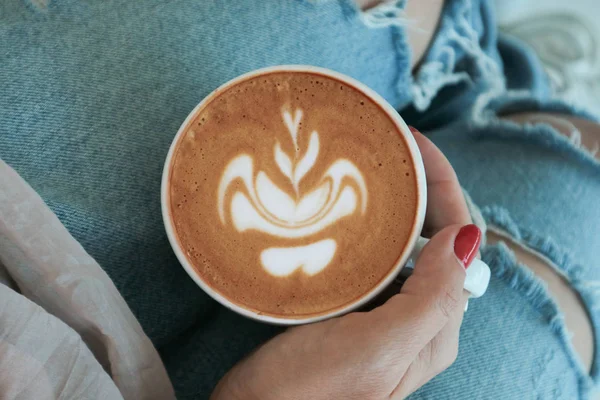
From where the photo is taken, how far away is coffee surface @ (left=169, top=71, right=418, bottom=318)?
560mm

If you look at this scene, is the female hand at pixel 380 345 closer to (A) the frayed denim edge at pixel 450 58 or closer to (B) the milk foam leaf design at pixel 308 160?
(B) the milk foam leaf design at pixel 308 160

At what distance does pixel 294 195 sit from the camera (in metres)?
0.58

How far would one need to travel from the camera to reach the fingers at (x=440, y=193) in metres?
0.61

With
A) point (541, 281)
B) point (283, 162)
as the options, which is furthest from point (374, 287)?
point (541, 281)

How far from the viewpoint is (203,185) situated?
1.89 ft

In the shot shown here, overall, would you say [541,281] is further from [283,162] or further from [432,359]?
[283,162]

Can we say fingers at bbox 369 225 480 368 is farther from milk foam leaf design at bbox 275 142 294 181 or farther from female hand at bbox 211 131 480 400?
milk foam leaf design at bbox 275 142 294 181

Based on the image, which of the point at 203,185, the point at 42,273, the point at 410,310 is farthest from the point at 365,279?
the point at 42,273

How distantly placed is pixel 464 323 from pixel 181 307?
0.38 meters

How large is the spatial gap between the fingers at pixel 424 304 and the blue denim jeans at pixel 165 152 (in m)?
0.20

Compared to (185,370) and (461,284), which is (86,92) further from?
(461,284)

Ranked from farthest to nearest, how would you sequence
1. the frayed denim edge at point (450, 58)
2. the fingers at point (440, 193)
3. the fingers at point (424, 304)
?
the frayed denim edge at point (450, 58) → the fingers at point (440, 193) → the fingers at point (424, 304)

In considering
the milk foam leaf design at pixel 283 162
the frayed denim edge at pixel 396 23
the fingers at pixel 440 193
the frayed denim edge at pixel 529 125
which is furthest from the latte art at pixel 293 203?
the frayed denim edge at pixel 529 125

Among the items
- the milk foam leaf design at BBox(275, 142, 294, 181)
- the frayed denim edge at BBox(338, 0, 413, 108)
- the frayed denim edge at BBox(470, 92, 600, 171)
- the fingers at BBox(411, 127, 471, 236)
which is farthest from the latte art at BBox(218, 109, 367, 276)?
the frayed denim edge at BBox(470, 92, 600, 171)
